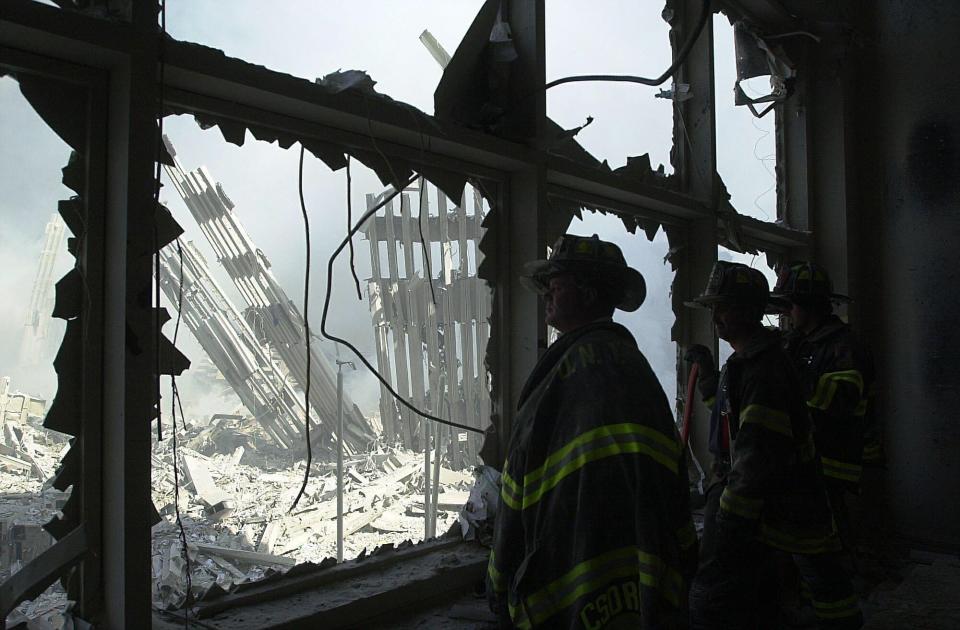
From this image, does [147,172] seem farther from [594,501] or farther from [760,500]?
[760,500]

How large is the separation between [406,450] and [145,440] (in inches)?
57.9

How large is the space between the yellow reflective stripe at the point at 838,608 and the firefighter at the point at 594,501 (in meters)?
1.25

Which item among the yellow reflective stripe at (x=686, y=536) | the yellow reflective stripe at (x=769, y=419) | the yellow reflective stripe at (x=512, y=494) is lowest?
the yellow reflective stripe at (x=686, y=536)

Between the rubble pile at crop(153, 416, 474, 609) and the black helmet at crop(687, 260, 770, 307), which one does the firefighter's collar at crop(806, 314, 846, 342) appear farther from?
the rubble pile at crop(153, 416, 474, 609)

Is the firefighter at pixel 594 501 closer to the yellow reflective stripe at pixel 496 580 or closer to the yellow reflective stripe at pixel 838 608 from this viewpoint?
the yellow reflective stripe at pixel 496 580

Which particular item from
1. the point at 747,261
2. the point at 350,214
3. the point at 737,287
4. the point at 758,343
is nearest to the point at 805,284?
the point at 737,287

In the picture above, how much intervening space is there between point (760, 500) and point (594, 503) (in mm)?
1081

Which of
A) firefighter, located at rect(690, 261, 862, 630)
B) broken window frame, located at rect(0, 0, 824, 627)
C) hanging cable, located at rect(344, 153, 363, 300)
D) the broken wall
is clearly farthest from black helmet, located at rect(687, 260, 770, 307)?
the broken wall

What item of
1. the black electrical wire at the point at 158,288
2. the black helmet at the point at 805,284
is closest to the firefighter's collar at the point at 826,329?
the black helmet at the point at 805,284

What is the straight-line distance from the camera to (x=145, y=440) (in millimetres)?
1806

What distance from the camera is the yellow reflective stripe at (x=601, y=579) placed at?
1.47 m

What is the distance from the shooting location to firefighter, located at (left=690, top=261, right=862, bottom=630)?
2.35 metres

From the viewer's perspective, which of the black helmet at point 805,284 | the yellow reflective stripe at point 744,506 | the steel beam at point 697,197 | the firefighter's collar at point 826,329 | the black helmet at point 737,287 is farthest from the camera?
the steel beam at point 697,197

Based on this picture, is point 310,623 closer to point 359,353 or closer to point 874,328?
point 359,353
